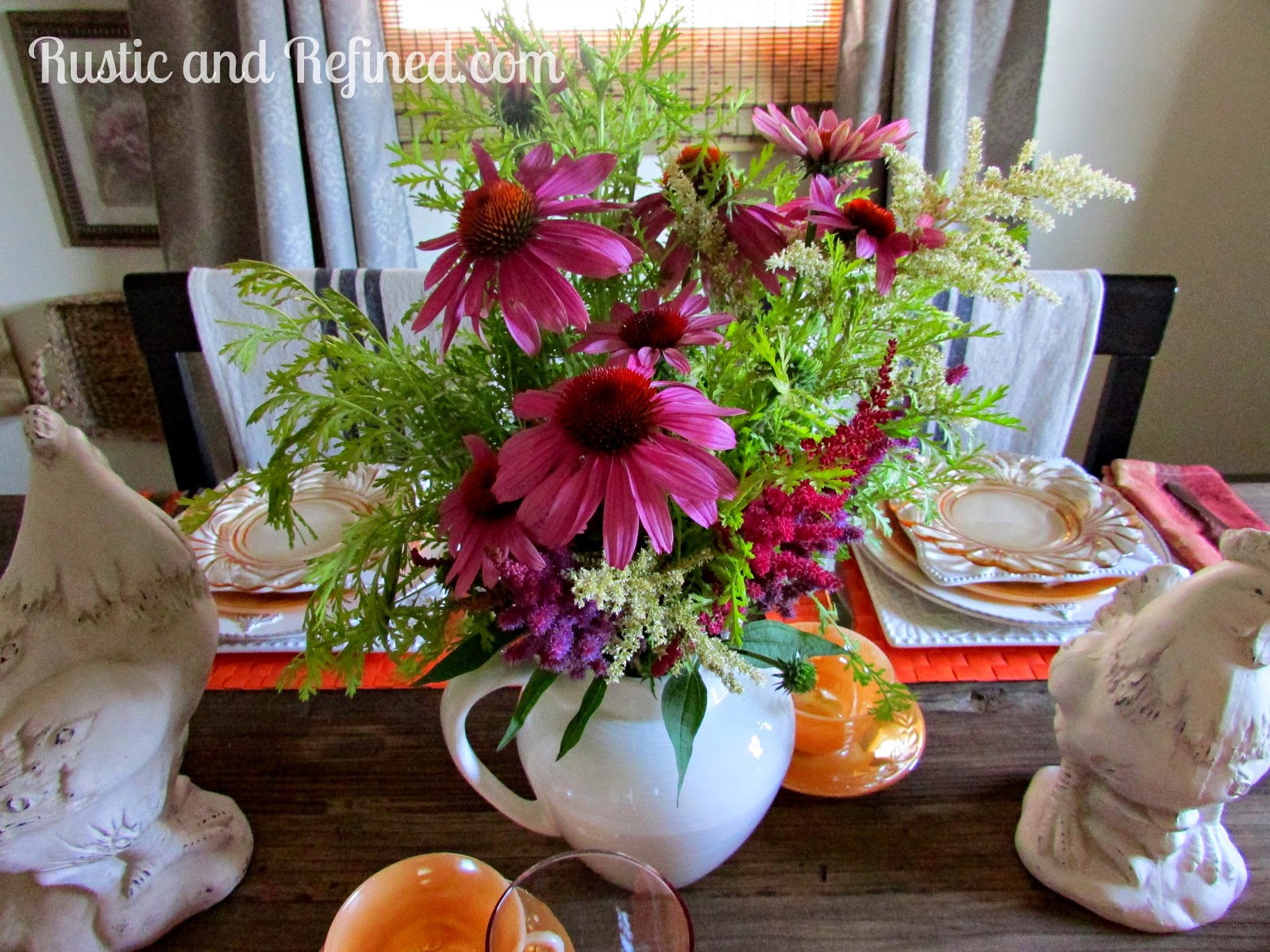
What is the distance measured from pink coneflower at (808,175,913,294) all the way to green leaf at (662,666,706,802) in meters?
0.20

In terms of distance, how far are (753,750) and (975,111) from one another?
1.28 meters

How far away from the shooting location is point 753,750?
17.3 inches

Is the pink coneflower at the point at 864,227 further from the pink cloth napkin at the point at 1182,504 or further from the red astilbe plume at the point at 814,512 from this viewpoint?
the pink cloth napkin at the point at 1182,504

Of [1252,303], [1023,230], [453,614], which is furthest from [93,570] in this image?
[1252,303]

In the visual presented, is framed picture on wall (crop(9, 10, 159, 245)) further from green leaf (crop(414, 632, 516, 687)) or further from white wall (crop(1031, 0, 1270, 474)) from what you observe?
white wall (crop(1031, 0, 1270, 474))

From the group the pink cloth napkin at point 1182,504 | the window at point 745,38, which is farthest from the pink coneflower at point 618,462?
the window at point 745,38

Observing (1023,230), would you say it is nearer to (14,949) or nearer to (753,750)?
(753,750)

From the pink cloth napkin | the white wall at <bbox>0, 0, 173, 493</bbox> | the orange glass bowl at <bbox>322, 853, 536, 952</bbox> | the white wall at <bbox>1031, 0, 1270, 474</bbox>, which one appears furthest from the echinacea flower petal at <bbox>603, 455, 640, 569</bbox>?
the white wall at <bbox>0, 0, 173, 493</bbox>

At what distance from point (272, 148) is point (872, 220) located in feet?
3.93

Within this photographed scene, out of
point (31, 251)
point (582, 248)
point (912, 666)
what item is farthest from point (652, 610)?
point (31, 251)

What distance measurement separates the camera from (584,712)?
1.27 feet

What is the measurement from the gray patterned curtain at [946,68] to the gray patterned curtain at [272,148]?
30.0 inches

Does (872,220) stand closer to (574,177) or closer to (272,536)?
(574,177)

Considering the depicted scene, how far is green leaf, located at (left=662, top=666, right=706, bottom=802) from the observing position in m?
0.39
